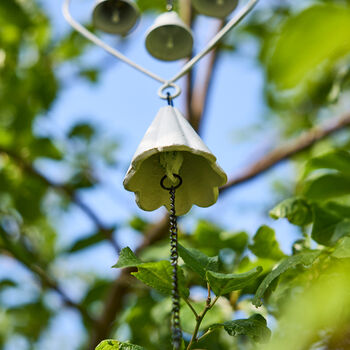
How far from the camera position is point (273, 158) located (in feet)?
5.52

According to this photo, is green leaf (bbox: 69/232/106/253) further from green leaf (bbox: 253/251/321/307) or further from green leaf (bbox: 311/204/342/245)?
green leaf (bbox: 253/251/321/307)

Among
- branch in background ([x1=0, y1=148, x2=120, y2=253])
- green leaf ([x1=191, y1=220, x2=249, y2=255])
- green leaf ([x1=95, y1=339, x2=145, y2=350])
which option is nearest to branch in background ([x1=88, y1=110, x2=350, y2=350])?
branch in background ([x1=0, y1=148, x2=120, y2=253])

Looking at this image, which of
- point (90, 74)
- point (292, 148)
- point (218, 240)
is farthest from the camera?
point (90, 74)

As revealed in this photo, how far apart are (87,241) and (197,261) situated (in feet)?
3.70

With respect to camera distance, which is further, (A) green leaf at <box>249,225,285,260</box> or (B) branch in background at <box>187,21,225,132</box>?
(B) branch in background at <box>187,21,225,132</box>

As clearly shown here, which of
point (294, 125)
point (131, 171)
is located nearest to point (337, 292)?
point (131, 171)

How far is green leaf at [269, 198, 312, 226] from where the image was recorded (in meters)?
0.84

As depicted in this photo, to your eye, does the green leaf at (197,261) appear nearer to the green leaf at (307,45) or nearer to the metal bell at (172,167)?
the metal bell at (172,167)

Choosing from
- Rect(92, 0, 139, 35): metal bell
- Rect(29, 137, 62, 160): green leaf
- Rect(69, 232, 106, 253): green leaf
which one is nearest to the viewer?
Rect(92, 0, 139, 35): metal bell

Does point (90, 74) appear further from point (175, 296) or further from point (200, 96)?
point (175, 296)

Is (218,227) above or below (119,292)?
above

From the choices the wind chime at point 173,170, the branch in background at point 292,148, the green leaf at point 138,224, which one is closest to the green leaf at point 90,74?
the green leaf at point 138,224

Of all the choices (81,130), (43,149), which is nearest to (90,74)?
(81,130)

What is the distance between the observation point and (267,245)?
88 centimetres
